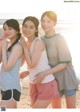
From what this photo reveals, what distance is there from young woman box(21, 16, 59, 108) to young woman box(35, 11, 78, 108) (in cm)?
6

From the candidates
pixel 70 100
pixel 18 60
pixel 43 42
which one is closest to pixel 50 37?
pixel 43 42

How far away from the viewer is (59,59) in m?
3.69

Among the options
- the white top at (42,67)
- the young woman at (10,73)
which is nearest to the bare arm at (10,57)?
the young woman at (10,73)

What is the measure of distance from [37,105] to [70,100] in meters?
0.32

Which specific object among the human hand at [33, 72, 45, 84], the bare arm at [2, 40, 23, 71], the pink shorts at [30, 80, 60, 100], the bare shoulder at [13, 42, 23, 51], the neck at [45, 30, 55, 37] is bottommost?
the pink shorts at [30, 80, 60, 100]

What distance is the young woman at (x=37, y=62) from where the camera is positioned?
3625 millimetres

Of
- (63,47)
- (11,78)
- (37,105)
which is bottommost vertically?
(37,105)

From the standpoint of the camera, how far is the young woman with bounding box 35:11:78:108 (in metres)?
3.67

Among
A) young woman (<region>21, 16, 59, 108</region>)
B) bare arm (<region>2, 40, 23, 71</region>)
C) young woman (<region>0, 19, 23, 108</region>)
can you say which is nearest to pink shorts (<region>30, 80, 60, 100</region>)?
young woman (<region>21, 16, 59, 108</region>)

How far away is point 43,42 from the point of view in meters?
3.69

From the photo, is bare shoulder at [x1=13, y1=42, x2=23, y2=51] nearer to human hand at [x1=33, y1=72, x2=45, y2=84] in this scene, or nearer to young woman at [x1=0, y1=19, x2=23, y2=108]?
young woman at [x1=0, y1=19, x2=23, y2=108]

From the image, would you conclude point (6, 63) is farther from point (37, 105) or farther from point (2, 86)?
point (37, 105)

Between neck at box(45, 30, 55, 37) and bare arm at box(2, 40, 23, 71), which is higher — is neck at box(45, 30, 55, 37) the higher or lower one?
the higher one

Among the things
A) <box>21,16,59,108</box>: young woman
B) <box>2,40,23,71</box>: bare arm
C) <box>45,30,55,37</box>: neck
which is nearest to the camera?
<box>2,40,23,71</box>: bare arm
